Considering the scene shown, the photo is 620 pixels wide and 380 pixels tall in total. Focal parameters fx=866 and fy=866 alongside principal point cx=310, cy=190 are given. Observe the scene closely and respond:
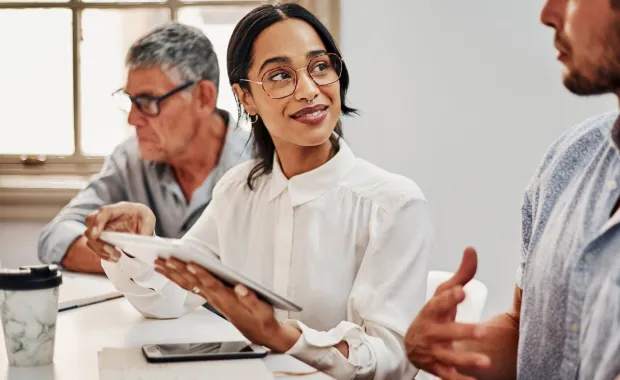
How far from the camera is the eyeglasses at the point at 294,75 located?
69.8 inches

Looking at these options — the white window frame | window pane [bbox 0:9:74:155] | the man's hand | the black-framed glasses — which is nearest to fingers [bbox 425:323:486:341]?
the man's hand

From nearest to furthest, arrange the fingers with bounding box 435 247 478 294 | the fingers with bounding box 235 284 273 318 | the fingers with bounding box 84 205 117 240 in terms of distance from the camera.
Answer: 1. the fingers with bounding box 435 247 478 294
2. the fingers with bounding box 235 284 273 318
3. the fingers with bounding box 84 205 117 240

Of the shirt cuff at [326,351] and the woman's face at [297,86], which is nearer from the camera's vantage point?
the shirt cuff at [326,351]

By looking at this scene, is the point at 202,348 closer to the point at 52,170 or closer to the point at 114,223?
the point at 114,223

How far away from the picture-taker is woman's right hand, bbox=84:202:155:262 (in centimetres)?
175

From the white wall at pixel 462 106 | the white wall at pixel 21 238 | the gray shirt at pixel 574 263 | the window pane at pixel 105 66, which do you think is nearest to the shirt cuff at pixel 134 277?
the gray shirt at pixel 574 263

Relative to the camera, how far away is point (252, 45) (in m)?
1.83

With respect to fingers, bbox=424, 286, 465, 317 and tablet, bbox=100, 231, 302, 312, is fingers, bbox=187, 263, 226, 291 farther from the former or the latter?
fingers, bbox=424, 286, 465, 317

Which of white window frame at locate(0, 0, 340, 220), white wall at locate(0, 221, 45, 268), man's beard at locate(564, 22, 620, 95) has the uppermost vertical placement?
man's beard at locate(564, 22, 620, 95)

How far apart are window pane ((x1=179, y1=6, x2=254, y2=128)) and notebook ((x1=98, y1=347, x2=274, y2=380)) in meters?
1.99

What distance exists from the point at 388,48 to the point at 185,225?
0.92 m

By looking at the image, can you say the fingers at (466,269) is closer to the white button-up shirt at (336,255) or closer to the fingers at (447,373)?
the fingers at (447,373)

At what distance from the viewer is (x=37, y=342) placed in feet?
4.34

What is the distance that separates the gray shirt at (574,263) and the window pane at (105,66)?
2228 mm
